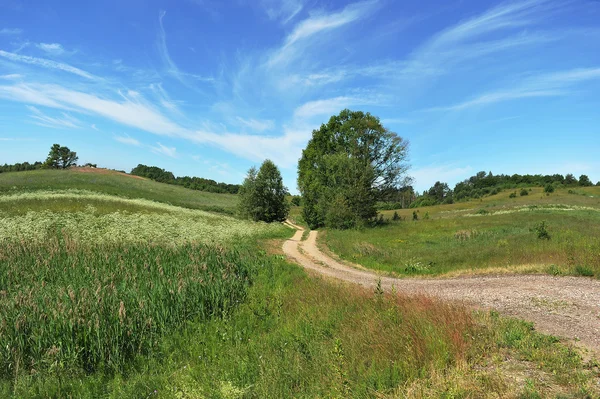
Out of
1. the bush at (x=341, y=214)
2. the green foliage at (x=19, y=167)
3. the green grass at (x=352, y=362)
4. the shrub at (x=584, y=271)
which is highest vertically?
the green foliage at (x=19, y=167)

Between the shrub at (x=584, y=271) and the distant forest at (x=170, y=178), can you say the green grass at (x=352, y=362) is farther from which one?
the distant forest at (x=170, y=178)

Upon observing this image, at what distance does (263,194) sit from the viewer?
4706cm

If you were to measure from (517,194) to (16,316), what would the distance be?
111053 mm

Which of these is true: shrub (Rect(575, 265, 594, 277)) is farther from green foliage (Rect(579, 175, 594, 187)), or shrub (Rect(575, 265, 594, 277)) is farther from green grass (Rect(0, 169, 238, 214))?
green foliage (Rect(579, 175, 594, 187))

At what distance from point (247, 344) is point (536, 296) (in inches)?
377

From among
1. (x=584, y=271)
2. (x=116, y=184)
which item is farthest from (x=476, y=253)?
(x=116, y=184)

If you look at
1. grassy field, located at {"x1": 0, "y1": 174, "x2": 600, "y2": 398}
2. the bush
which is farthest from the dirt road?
the bush

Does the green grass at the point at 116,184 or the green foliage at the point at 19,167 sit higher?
the green foliage at the point at 19,167

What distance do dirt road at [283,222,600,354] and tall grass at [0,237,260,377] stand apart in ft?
23.6

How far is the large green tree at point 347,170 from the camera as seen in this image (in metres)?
36.6

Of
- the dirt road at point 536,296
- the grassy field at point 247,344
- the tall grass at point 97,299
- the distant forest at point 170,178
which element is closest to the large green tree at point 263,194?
the dirt road at point 536,296

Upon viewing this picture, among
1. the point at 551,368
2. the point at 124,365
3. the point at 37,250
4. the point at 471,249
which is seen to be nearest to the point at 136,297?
the point at 124,365

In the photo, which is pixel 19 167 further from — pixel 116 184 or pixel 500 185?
pixel 500 185

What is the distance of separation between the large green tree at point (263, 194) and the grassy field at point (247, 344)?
35.1 meters
